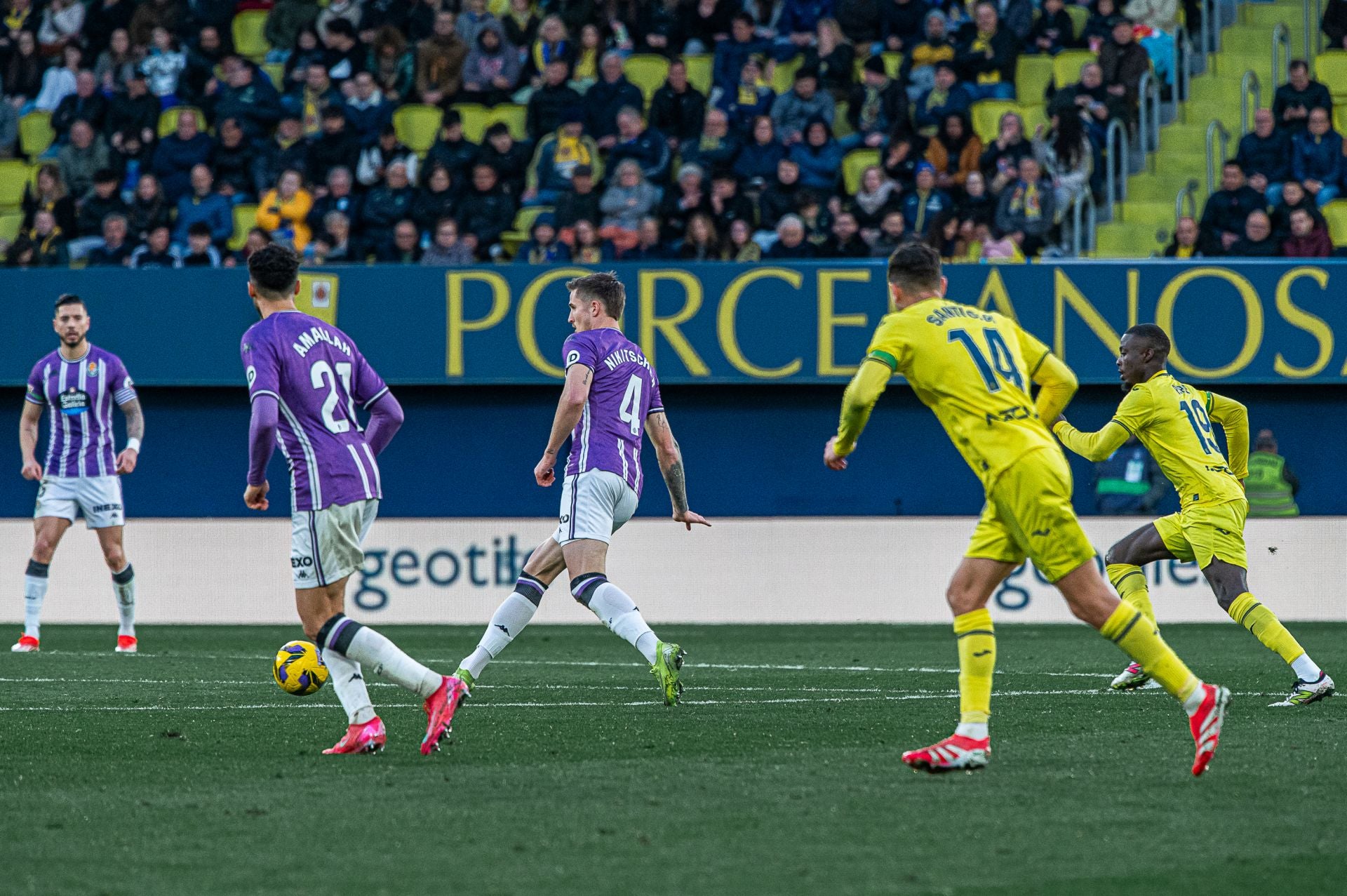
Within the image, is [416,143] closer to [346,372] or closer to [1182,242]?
[1182,242]

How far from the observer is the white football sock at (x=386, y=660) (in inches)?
262

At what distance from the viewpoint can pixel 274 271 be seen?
6734 millimetres

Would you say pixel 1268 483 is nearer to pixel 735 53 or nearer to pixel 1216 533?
pixel 735 53

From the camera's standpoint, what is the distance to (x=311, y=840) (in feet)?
16.3

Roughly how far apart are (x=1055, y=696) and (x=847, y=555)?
7697 millimetres

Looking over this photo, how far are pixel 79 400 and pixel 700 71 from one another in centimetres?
970

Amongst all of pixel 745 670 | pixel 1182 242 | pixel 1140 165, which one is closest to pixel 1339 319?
pixel 1182 242

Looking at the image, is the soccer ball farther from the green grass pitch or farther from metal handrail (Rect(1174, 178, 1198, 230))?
metal handrail (Rect(1174, 178, 1198, 230))

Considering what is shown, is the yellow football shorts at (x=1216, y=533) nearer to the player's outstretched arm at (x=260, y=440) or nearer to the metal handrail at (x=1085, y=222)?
the player's outstretched arm at (x=260, y=440)

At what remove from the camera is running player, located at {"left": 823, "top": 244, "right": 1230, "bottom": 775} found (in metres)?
6.14

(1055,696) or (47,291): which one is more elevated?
(47,291)

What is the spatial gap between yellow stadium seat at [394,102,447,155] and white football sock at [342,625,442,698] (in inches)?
558

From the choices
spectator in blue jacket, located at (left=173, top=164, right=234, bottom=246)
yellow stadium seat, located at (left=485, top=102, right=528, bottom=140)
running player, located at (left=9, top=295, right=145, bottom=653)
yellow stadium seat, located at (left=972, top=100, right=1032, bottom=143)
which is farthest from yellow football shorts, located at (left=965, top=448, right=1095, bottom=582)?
yellow stadium seat, located at (left=485, top=102, right=528, bottom=140)

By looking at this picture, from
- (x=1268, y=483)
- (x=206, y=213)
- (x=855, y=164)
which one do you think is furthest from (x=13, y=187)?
(x=1268, y=483)
